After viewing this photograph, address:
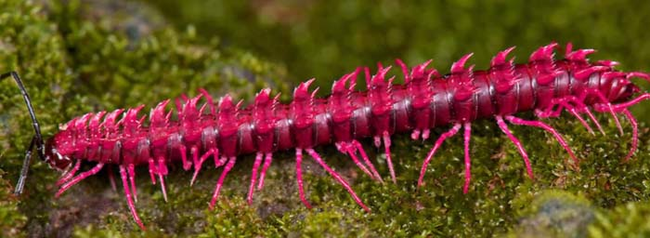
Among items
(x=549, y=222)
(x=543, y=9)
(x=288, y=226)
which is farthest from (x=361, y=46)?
(x=549, y=222)

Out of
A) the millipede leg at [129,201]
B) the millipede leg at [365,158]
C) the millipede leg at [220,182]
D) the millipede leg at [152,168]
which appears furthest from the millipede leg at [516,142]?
the millipede leg at [129,201]

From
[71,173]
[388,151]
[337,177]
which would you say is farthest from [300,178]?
[71,173]

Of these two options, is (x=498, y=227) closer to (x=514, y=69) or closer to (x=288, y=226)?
(x=514, y=69)

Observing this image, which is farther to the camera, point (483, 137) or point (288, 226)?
point (483, 137)

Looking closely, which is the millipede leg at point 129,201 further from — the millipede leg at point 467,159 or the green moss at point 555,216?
the green moss at point 555,216

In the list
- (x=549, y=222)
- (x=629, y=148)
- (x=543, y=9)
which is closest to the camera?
(x=549, y=222)

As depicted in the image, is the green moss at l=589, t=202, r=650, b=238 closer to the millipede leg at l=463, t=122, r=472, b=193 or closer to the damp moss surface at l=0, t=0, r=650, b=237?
the damp moss surface at l=0, t=0, r=650, b=237

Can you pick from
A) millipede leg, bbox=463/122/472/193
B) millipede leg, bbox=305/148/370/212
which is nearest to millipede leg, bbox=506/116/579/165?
millipede leg, bbox=463/122/472/193

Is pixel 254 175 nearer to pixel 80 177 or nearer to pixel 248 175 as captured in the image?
pixel 248 175
